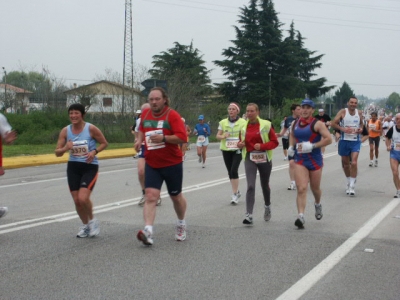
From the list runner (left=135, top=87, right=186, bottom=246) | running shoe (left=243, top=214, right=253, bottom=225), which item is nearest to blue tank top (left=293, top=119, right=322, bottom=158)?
running shoe (left=243, top=214, right=253, bottom=225)

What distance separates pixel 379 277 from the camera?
6238mm

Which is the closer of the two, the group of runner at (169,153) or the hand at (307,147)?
the group of runner at (169,153)

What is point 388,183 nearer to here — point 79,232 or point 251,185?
point 251,185

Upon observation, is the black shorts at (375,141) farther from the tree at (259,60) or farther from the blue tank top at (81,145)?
the tree at (259,60)

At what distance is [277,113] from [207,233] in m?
55.0

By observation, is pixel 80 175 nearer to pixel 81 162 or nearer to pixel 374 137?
pixel 81 162

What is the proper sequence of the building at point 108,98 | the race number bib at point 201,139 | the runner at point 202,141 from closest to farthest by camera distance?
the runner at point 202,141
the race number bib at point 201,139
the building at point 108,98

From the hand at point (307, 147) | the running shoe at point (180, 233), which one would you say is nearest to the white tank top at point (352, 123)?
the hand at point (307, 147)

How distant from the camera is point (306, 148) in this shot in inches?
345

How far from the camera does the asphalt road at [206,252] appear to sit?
5.73m

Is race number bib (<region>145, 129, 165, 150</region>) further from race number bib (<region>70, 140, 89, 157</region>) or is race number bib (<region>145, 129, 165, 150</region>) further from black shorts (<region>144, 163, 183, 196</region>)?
race number bib (<region>70, 140, 89, 157</region>)

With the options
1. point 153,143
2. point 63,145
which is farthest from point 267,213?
point 63,145

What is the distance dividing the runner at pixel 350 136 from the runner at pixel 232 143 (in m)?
2.26

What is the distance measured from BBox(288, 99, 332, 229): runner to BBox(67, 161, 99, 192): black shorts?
2937 millimetres
